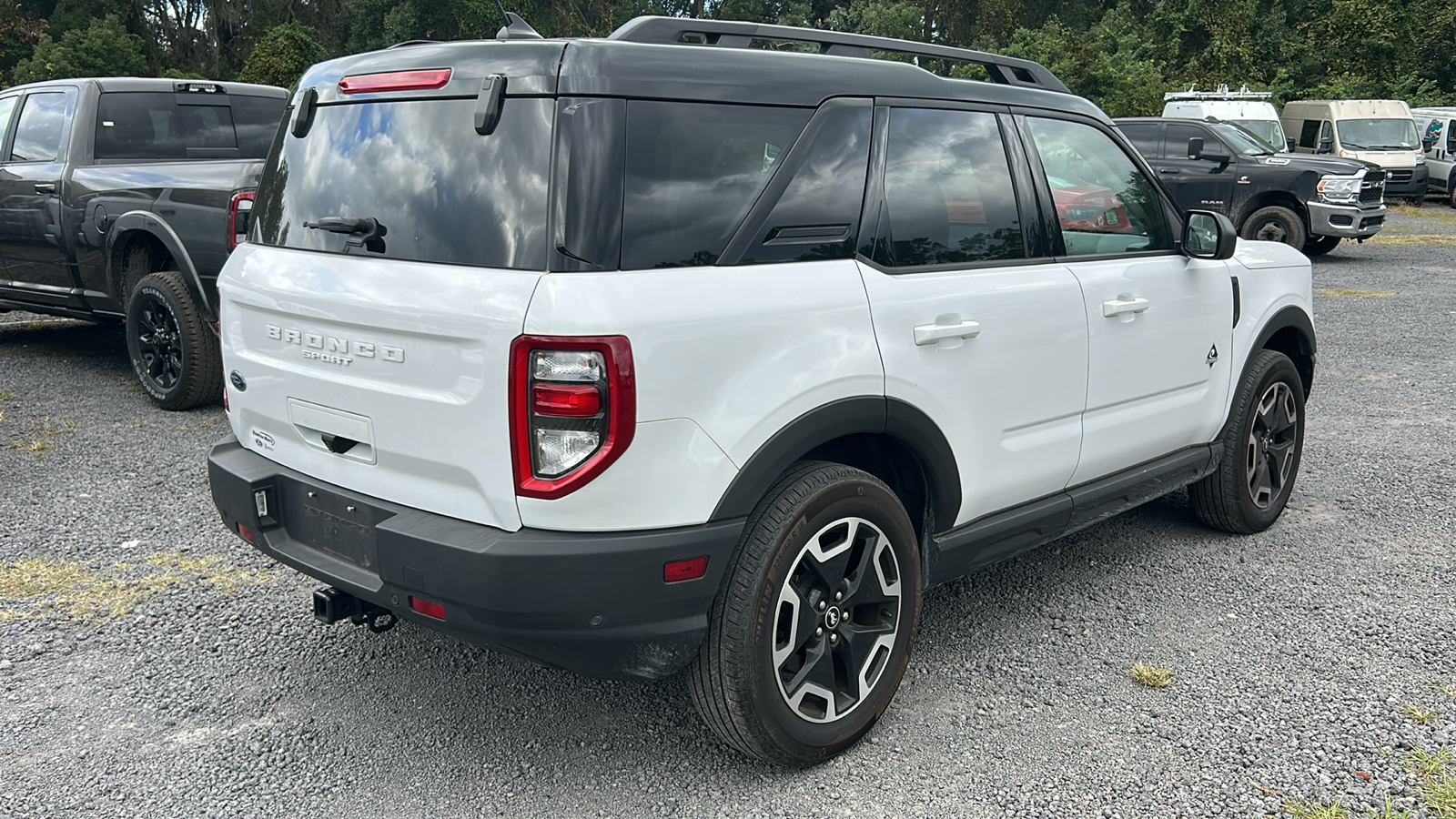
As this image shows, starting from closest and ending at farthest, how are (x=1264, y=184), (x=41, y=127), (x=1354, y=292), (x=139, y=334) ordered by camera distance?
(x=139, y=334) < (x=41, y=127) < (x=1354, y=292) < (x=1264, y=184)

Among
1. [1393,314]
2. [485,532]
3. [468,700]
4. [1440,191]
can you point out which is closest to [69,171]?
[468,700]

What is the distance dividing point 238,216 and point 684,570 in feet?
14.6

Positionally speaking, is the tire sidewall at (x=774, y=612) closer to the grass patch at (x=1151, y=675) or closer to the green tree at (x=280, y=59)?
the grass patch at (x=1151, y=675)

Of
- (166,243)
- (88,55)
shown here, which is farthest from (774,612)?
(88,55)

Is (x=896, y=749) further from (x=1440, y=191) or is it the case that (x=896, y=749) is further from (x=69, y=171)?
(x=1440, y=191)

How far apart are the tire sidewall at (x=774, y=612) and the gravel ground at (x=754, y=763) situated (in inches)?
4.5

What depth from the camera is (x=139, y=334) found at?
694 cm

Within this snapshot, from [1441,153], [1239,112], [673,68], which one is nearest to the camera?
[673,68]

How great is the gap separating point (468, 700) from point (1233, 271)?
10.8ft

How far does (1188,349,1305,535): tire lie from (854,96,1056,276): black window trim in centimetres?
154

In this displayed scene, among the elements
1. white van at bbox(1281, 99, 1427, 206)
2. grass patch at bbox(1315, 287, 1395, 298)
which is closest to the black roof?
grass patch at bbox(1315, 287, 1395, 298)

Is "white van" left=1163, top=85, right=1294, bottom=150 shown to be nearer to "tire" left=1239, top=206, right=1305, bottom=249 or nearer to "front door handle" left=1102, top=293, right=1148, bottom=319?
"tire" left=1239, top=206, right=1305, bottom=249

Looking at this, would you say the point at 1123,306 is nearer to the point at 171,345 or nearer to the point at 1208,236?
the point at 1208,236

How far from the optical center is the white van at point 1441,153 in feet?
80.7
